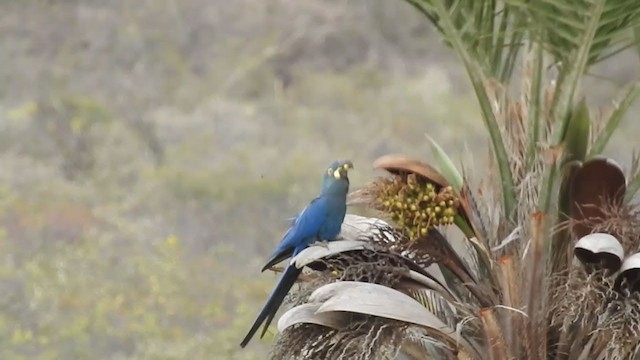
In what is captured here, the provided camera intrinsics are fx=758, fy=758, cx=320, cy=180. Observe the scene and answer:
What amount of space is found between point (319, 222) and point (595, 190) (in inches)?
13.4

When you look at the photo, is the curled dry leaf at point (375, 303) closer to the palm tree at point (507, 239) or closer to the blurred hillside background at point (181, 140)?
the palm tree at point (507, 239)

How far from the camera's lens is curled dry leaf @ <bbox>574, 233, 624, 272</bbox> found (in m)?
0.82

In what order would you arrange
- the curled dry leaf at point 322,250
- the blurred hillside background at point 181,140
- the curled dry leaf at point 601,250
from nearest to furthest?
the curled dry leaf at point 601,250 < the curled dry leaf at point 322,250 < the blurred hillside background at point 181,140

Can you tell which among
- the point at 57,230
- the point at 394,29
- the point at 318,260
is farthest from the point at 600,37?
the point at 57,230

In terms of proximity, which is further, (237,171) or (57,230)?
(237,171)

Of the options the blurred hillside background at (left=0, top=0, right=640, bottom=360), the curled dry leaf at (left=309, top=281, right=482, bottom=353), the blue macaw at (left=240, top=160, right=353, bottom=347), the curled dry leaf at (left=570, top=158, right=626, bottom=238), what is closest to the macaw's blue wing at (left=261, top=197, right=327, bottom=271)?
the blue macaw at (left=240, top=160, right=353, bottom=347)

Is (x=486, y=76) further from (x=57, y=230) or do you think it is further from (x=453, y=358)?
(x=57, y=230)

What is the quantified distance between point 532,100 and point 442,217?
0.67 ft

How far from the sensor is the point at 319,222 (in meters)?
0.97

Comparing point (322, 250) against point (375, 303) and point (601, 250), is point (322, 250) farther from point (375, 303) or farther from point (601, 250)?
point (601, 250)

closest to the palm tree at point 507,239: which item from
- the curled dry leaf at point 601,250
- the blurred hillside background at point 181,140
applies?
the curled dry leaf at point 601,250

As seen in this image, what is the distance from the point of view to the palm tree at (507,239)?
0.85 m

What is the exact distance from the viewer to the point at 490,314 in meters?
0.90

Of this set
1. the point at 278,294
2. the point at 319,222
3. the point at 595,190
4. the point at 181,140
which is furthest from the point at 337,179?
the point at 181,140
